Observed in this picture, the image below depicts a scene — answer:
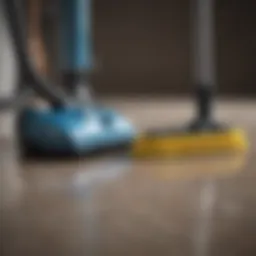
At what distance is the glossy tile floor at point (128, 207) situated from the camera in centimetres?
76

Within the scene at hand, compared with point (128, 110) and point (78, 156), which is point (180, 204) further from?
point (128, 110)

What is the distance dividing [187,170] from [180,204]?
267mm

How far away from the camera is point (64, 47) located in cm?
→ 173

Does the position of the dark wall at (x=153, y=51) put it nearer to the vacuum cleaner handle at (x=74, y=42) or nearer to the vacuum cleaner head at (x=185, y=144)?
the vacuum cleaner handle at (x=74, y=42)

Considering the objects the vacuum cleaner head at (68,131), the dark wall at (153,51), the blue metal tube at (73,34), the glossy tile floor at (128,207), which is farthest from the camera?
the dark wall at (153,51)

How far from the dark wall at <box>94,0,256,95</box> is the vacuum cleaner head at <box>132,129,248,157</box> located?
1.67 meters

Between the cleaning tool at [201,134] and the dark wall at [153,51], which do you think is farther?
the dark wall at [153,51]

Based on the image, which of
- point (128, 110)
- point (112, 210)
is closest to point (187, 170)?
point (112, 210)

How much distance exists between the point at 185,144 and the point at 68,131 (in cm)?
23

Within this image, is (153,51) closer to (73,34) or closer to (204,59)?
(73,34)

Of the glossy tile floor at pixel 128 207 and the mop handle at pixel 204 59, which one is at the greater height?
the mop handle at pixel 204 59

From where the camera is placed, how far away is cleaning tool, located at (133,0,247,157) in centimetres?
137

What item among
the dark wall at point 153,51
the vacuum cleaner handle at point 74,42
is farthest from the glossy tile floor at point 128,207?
the dark wall at point 153,51

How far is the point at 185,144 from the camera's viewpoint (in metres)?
1.37
